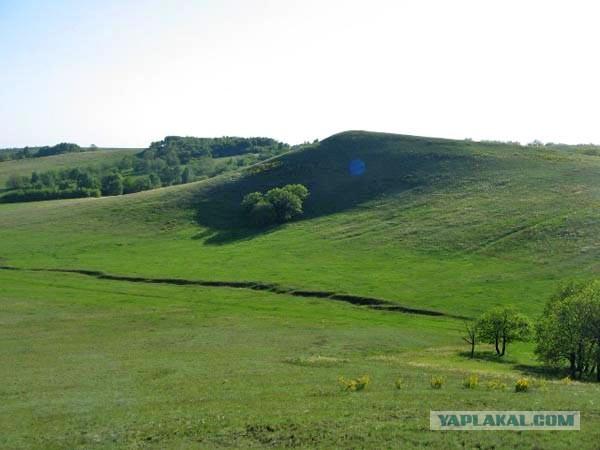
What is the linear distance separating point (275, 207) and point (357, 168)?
34068 mm

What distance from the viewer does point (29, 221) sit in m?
145

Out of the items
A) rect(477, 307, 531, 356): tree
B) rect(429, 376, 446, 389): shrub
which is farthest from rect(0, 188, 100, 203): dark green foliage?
rect(429, 376, 446, 389): shrub

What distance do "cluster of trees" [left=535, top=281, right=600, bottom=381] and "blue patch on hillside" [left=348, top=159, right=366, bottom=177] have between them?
113 m

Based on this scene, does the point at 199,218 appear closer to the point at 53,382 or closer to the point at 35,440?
the point at 53,382

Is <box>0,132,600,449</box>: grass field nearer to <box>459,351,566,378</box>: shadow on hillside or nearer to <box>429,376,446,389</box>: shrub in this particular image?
<box>429,376,446,389</box>: shrub

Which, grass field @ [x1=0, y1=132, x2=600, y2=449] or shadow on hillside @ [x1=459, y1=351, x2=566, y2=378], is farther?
shadow on hillside @ [x1=459, y1=351, x2=566, y2=378]

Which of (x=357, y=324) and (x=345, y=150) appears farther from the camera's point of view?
(x=345, y=150)

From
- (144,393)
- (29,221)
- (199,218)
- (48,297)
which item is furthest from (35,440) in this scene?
(29,221)

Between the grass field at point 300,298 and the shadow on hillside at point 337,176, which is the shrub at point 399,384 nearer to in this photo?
the grass field at point 300,298

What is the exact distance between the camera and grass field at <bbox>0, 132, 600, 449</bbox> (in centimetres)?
2538

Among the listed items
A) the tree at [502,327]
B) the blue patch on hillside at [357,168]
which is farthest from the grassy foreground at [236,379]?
the blue patch on hillside at [357,168]

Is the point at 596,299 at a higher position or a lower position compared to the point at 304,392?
higher

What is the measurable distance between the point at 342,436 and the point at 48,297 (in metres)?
64.5

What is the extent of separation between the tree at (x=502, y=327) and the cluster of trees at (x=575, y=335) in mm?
5684
